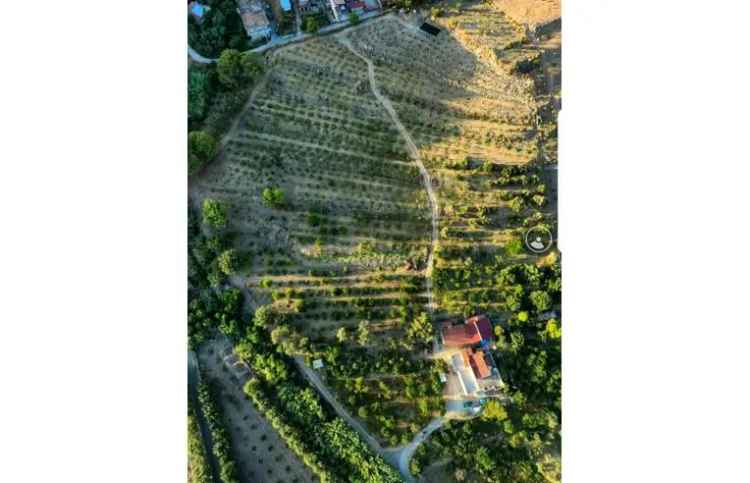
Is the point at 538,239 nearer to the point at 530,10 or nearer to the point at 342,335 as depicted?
the point at 342,335

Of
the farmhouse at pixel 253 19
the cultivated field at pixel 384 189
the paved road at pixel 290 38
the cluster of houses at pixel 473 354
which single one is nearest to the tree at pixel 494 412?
the cluster of houses at pixel 473 354

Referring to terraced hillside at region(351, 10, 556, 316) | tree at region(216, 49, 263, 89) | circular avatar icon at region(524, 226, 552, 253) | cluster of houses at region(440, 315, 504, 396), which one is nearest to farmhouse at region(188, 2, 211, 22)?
tree at region(216, 49, 263, 89)

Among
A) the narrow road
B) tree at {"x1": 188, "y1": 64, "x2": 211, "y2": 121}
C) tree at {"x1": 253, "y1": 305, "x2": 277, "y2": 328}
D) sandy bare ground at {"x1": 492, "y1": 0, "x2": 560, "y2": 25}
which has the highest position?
sandy bare ground at {"x1": 492, "y1": 0, "x2": 560, "y2": 25}

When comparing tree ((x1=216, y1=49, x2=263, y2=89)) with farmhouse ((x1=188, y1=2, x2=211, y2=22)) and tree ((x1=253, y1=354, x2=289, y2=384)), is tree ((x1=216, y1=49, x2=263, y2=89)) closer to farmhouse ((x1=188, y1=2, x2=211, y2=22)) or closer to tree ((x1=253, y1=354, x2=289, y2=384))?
farmhouse ((x1=188, y1=2, x2=211, y2=22))

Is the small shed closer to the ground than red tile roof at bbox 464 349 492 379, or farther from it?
farther from it

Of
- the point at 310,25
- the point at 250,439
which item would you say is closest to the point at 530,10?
the point at 310,25

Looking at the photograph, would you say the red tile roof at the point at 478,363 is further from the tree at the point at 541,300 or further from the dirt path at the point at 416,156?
the tree at the point at 541,300
